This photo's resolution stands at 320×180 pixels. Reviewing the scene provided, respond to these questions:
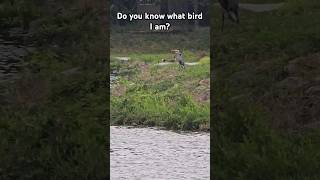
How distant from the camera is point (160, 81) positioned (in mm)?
7344

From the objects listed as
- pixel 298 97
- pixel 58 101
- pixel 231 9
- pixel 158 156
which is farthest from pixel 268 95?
pixel 58 101

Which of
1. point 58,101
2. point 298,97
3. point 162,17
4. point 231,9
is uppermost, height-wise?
point 231,9

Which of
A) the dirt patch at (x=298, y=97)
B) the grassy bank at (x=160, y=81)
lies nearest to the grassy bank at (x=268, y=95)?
the dirt patch at (x=298, y=97)

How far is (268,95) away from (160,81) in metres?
1.72

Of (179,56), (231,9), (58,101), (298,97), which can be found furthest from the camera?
(231,9)

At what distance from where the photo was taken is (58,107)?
8.12 meters

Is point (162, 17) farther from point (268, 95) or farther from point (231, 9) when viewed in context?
point (268, 95)

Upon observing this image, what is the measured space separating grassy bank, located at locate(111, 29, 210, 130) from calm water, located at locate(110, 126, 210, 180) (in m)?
0.24

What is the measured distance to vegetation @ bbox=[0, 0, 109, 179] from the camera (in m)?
7.35

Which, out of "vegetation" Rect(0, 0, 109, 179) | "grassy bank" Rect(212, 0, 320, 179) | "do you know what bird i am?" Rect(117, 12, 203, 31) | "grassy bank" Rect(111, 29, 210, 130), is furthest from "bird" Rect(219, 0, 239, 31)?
"vegetation" Rect(0, 0, 109, 179)

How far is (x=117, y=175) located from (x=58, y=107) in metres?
1.67

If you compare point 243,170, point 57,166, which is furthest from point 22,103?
point 243,170

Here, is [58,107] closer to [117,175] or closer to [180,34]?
[117,175]

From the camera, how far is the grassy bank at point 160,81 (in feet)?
23.7
